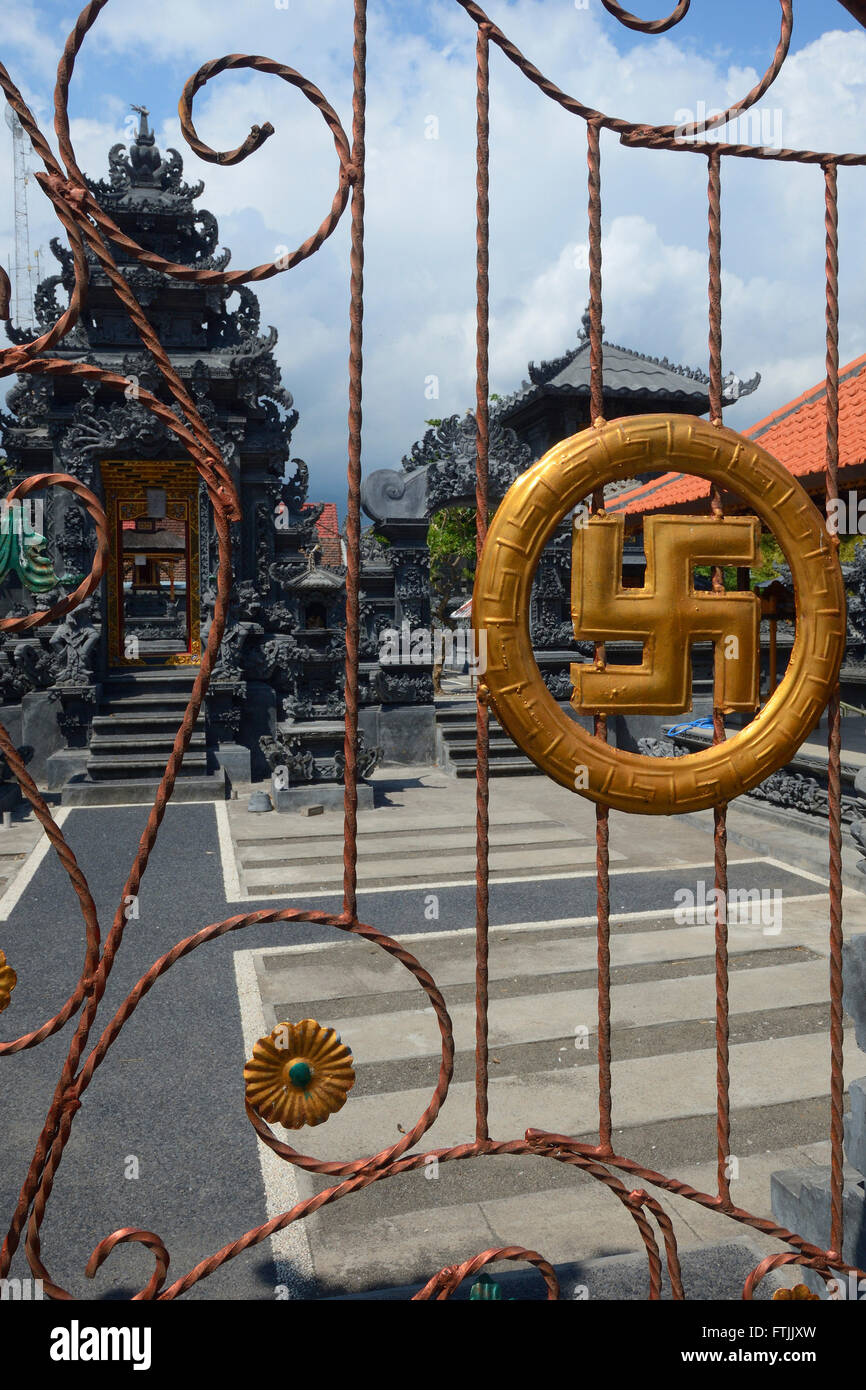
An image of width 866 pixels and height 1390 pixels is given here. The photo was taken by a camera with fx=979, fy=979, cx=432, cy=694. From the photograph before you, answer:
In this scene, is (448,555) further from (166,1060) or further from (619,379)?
(166,1060)

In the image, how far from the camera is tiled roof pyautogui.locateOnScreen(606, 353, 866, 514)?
8.47 meters

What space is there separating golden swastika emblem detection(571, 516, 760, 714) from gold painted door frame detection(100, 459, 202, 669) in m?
13.1

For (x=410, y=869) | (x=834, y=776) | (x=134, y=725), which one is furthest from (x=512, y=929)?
(x=134, y=725)

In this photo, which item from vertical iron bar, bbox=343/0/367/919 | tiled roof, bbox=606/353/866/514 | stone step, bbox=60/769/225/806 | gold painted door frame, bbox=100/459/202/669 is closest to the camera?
vertical iron bar, bbox=343/0/367/919

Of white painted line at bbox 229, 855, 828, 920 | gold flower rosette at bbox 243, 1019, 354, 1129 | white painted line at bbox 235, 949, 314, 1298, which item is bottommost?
white painted line at bbox 235, 949, 314, 1298

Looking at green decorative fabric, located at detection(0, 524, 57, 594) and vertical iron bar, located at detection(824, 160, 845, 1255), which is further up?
green decorative fabric, located at detection(0, 524, 57, 594)

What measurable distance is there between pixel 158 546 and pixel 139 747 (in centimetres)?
437

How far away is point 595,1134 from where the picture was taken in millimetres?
4129

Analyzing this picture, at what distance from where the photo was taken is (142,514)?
14.7 m

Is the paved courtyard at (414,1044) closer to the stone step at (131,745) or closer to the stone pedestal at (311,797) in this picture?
the stone pedestal at (311,797)

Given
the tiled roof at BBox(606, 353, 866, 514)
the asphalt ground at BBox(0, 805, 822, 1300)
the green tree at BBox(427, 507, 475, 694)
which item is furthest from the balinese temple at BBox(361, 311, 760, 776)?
the green tree at BBox(427, 507, 475, 694)

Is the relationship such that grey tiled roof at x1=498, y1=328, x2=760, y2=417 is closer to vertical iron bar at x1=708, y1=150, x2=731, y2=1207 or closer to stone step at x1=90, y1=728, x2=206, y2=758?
stone step at x1=90, y1=728, x2=206, y2=758

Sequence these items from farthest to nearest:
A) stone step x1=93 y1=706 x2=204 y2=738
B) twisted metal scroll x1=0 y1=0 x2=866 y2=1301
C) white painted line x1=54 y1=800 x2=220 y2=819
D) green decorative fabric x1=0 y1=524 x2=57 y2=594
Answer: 1. stone step x1=93 y1=706 x2=204 y2=738
2. white painted line x1=54 y1=800 x2=220 y2=819
3. green decorative fabric x1=0 y1=524 x2=57 y2=594
4. twisted metal scroll x1=0 y1=0 x2=866 y2=1301
